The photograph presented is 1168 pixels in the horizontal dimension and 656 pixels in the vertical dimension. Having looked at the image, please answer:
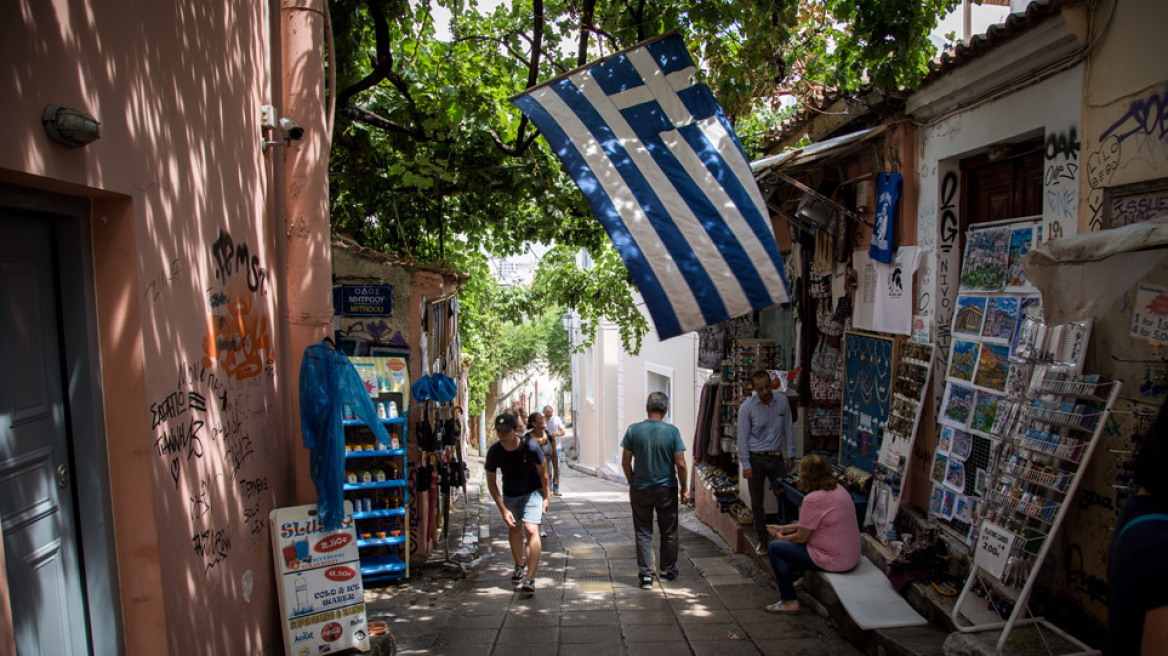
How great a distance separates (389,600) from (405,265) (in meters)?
3.50

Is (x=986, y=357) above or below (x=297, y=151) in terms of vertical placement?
below

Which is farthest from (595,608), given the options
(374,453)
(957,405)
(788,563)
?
(957,405)

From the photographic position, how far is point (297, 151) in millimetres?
4996

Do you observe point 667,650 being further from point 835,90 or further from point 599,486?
point 599,486

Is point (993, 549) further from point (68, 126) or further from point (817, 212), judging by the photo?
point (68, 126)

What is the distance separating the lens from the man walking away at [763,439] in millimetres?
7703

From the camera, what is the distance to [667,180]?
4.70 m

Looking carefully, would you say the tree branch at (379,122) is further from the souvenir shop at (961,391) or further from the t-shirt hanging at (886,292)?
the t-shirt hanging at (886,292)

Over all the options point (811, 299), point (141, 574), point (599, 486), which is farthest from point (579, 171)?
point (599, 486)

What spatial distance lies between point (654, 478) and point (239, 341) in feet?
13.3

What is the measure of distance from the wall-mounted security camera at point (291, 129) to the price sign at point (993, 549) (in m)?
5.03

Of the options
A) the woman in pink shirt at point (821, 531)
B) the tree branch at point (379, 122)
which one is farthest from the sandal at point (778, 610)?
the tree branch at point (379, 122)

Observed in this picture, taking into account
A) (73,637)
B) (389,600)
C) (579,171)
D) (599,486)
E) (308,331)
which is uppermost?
(579,171)

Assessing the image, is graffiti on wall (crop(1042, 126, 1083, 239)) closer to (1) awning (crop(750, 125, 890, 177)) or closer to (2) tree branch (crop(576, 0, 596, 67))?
(1) awning (crop(750, 125, 890, 177))
